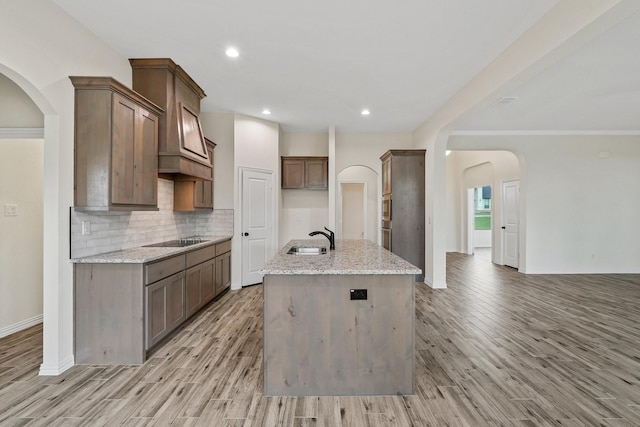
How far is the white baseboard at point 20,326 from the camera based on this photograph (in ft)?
10.1

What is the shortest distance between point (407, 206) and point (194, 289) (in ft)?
12.6

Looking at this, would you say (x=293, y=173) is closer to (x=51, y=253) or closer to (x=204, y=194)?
(x=204, y=194)

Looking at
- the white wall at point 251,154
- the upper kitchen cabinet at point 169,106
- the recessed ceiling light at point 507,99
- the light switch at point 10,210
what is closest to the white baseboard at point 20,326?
the light switch at point 10,210

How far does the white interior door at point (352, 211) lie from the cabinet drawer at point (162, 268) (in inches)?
248

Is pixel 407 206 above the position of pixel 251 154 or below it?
below

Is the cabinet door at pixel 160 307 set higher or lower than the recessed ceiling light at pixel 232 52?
lower

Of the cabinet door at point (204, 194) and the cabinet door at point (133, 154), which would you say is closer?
the cabinet door at point (133, 154)

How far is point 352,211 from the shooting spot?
9.19 metres

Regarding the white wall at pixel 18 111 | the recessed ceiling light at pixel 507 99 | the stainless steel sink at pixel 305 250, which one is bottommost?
the stainless steel sink at pixel 305 250

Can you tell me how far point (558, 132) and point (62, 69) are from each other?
7.88 metres

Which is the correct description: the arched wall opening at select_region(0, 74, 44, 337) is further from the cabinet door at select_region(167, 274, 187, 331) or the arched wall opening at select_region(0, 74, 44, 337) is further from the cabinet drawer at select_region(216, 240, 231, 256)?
the cabinet drawer at select_region(216, 240, 231, 256)

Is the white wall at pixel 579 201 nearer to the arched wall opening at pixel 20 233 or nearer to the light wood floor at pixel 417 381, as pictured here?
the light wood floor at pixel 417 381

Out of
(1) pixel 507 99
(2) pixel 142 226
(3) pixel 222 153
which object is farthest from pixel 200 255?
(1) pixel 507 99

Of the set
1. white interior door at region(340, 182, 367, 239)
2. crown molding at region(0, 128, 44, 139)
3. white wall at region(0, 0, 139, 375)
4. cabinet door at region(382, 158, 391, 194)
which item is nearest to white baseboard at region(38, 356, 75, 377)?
white wall at region(0, 0, 139, 375)
